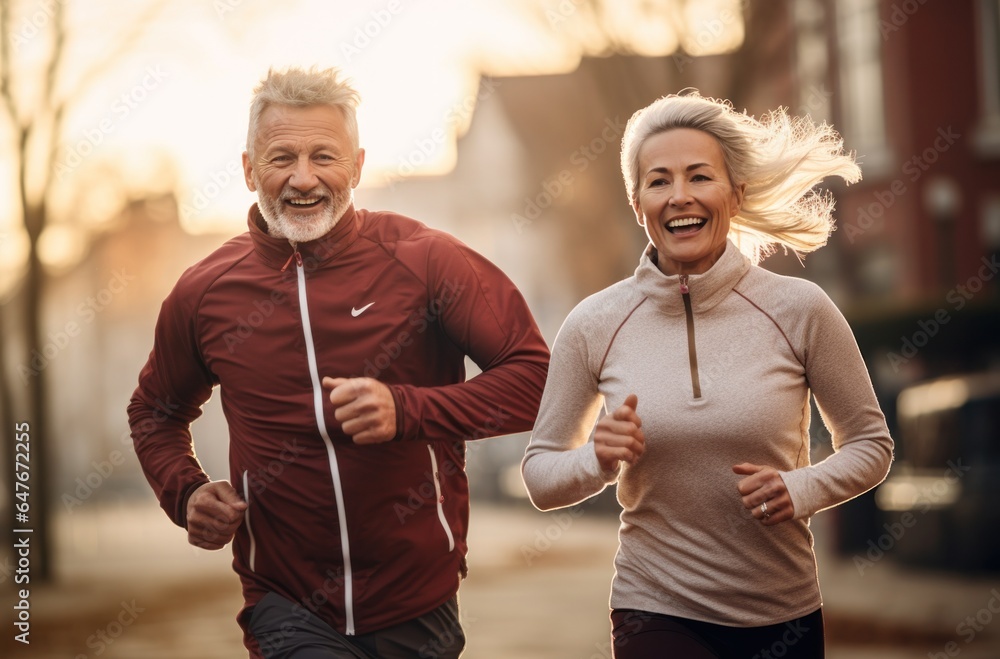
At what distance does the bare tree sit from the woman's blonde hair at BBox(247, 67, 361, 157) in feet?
40.8

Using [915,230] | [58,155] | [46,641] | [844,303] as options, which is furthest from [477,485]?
[46,641]

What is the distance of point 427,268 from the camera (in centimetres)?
402

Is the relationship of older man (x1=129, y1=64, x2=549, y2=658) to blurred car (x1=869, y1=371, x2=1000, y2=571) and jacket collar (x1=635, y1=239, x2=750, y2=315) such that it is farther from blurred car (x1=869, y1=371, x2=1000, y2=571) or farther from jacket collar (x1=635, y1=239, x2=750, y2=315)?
blurred car (x1=869, y1=371, x2=1000, y2=571)

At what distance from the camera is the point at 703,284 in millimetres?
3709

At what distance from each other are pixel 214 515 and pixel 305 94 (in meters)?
1.17

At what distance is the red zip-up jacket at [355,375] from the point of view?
3863mm

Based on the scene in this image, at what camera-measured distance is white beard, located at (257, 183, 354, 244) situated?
3.94 m

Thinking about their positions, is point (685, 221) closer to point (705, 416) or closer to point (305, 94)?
point (705, 416)

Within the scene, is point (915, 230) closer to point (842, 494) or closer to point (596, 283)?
point (596, 283)

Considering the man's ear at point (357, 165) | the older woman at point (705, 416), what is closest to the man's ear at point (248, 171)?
the man's ear at point (357, 165)

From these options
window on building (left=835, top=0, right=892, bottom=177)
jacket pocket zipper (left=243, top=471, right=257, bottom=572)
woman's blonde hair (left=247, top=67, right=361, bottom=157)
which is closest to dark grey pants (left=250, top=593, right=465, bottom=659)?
jacket pocket zipper (left=243, top=471, right=257, bottom=572)

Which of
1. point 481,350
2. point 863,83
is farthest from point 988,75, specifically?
point 481,350

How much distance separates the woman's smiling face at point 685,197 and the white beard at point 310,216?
2.73 ft

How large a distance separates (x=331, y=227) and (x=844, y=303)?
15819mm
